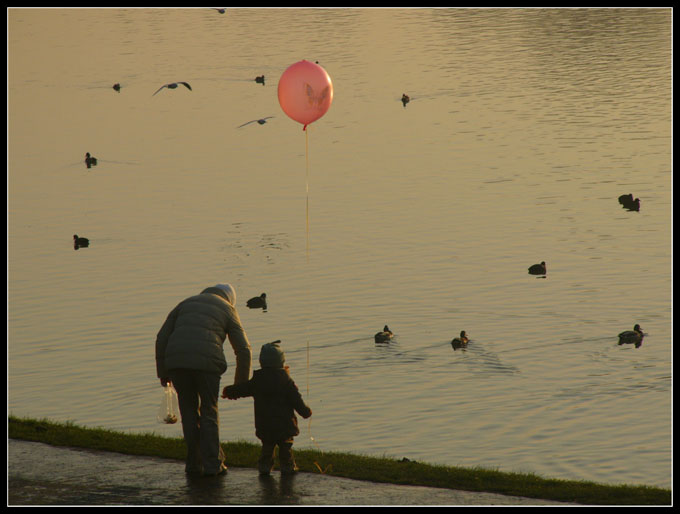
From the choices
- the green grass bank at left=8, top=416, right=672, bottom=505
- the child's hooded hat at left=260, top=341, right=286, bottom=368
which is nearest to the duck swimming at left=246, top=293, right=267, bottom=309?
the green grass bank at left=8, top=416, right=672, bottom=505

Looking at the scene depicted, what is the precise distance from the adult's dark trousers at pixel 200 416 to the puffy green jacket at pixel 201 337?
0.47 ft

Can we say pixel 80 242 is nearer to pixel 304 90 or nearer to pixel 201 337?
pixel 304 90

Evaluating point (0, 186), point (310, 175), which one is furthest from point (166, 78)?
point (0, 186)

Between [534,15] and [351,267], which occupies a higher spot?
[534,15]

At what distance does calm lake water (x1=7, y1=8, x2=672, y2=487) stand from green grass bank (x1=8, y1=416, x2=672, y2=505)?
3.81m

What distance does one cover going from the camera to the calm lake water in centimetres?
2083

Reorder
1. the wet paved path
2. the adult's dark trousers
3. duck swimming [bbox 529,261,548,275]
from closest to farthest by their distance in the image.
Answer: the wet paved path < the adult's dark trousers < duck swimming [bbox 529,261,548,275]

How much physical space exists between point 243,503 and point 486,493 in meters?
2.41

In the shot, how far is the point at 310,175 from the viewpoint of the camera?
3959cm

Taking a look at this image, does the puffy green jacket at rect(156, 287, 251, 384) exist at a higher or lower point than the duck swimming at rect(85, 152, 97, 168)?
lower

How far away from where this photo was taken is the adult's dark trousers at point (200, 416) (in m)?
12.3

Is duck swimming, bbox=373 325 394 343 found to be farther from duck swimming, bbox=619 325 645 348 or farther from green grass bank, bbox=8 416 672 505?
green grass bank, bbox=8 416 672 505

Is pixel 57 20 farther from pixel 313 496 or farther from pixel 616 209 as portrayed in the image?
pixel 313 496

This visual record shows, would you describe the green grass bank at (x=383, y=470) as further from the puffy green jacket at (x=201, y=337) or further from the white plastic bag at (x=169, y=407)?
the puffy green jacket at (x=201, y=337)
